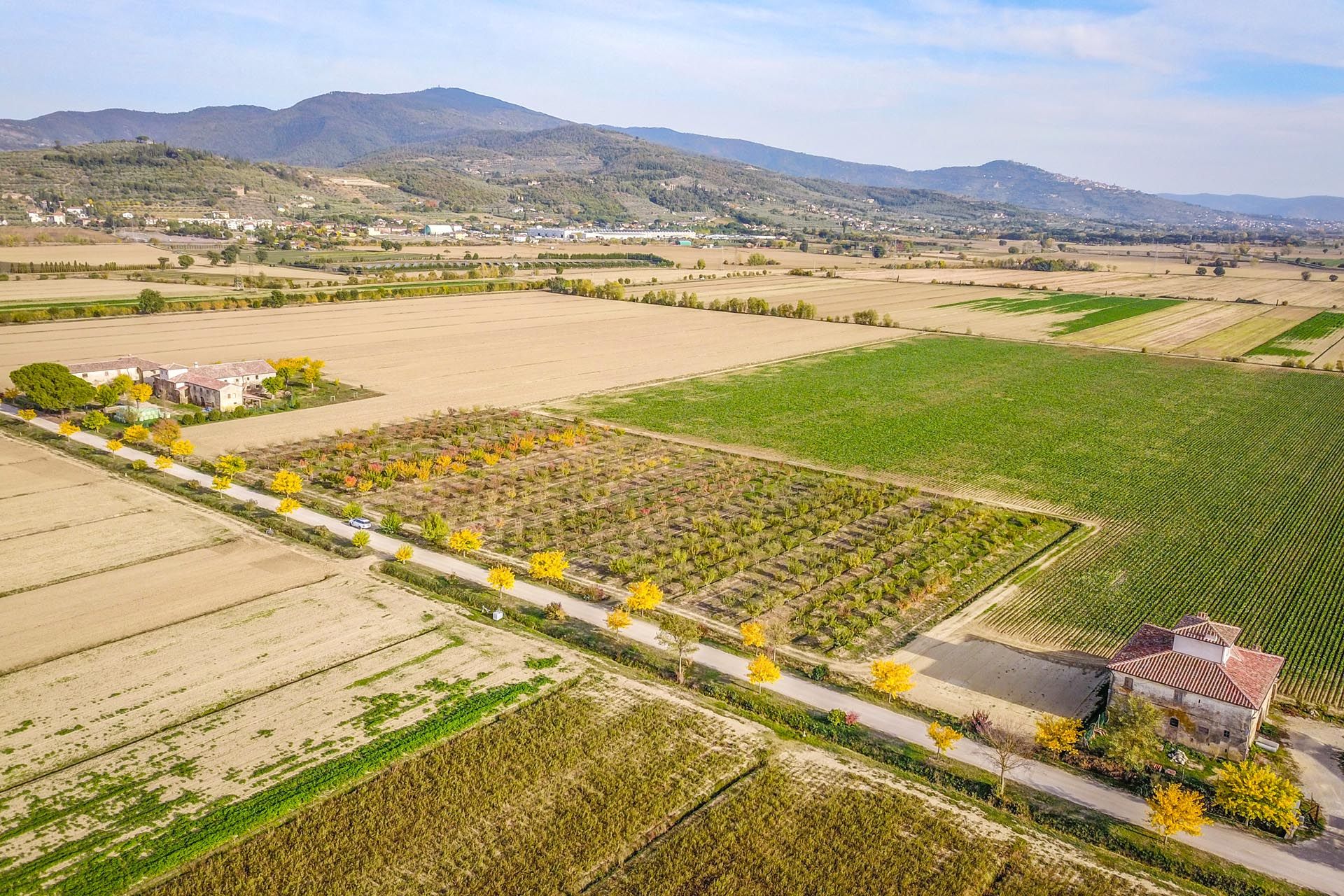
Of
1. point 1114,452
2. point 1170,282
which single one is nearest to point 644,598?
point 1114,452

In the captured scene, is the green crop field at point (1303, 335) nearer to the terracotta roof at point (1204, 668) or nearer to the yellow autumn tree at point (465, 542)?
the terracotta roof at point (1204, 668)

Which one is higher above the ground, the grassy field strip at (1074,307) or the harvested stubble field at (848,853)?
the grassy field strip at (1074,307)

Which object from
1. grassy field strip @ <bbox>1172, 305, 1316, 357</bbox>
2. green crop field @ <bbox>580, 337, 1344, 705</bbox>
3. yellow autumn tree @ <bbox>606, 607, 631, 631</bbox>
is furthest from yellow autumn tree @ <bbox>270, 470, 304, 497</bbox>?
grassy field strip @ <bbox>1172, 305, 1316, 357</bbox>

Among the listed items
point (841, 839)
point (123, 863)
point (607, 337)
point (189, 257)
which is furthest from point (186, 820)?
point (189, 257)

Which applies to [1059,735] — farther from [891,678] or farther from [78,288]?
[78,288]

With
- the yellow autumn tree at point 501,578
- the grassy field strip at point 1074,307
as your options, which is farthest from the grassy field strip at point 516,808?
the grassy field strip at point 1074,307

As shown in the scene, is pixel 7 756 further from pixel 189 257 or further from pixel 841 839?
pixel 189 257
